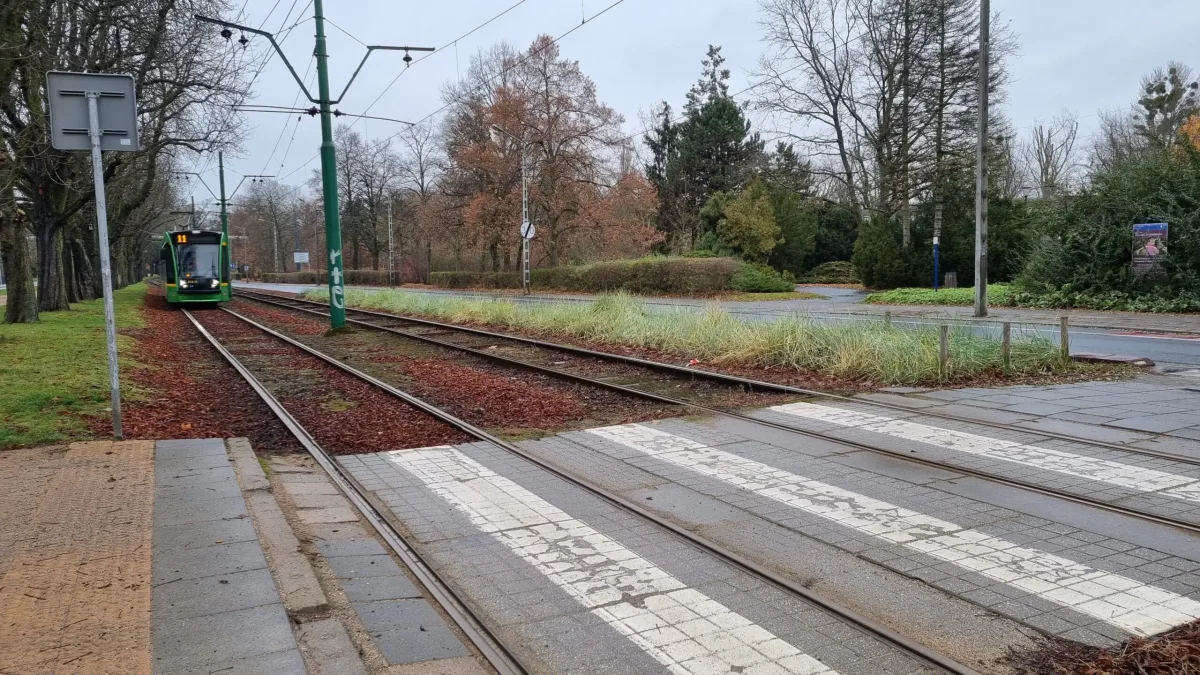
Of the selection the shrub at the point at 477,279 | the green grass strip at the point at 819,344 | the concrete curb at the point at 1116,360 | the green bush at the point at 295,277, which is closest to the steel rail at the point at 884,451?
the green grass strip at the point at 819,344

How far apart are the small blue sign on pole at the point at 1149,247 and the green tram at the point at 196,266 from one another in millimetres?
31287

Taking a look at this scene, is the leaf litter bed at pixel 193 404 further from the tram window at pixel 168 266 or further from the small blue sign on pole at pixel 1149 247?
the small blue sign on pole at pixel 1149 247

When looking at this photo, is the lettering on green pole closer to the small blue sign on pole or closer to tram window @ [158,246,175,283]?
tram window @ [158,246,175,283]

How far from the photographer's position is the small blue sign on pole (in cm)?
2039

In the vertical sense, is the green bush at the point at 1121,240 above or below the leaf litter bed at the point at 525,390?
above

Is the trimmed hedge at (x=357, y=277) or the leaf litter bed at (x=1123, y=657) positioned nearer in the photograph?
the leaf litter bed at (x=1123, y=657)

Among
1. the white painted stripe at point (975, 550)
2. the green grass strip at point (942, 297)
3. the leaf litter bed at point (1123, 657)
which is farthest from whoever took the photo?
the green grass strip at point (942, 297)

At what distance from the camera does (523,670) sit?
328 cm

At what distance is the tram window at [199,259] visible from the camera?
3200 cm

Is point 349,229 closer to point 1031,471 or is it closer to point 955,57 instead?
point 955,57

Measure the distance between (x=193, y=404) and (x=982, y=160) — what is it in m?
18.3

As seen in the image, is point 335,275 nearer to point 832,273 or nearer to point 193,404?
point 193,404

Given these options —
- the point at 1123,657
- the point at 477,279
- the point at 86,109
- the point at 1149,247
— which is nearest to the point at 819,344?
the point at 1123,657

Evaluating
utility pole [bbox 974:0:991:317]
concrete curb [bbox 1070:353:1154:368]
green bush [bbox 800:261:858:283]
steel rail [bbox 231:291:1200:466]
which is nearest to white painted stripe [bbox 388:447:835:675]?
steel rail [bbox 231:291:1200:466]
